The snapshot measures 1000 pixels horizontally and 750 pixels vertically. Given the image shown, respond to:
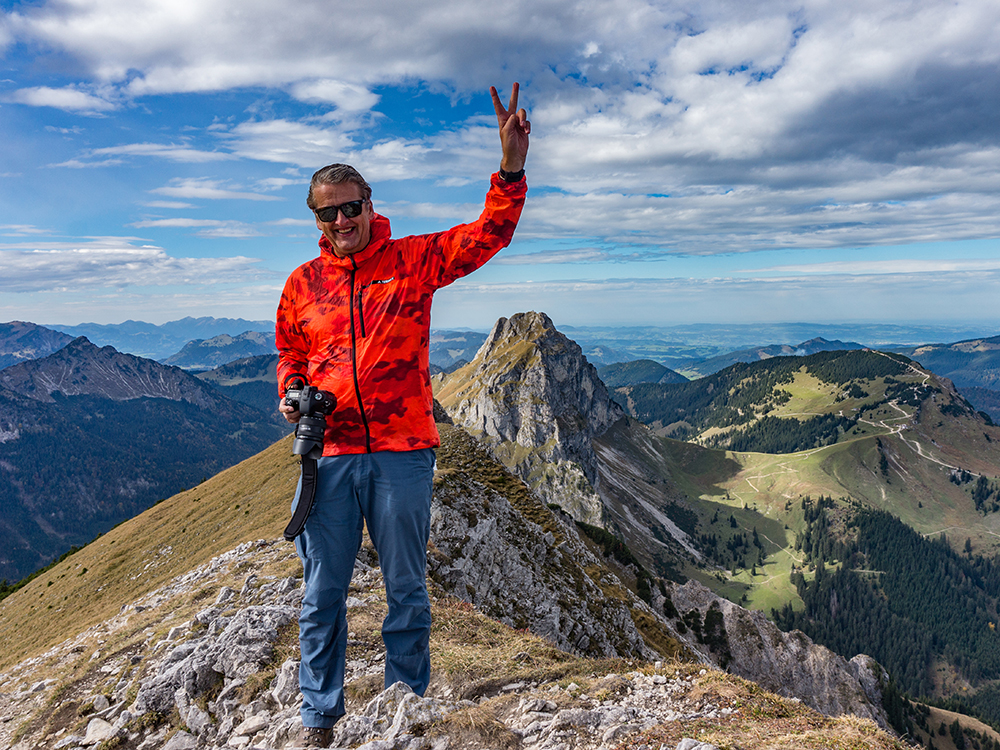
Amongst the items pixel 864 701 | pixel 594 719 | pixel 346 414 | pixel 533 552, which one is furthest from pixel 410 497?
pixel 864 701

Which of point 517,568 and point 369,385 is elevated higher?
point 369,385

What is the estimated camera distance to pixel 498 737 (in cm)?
640

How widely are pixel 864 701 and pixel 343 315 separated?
113516 mm

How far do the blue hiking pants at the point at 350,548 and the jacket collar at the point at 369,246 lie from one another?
2432mm

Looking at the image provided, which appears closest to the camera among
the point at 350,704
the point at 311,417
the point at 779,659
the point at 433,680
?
the point at 311,417

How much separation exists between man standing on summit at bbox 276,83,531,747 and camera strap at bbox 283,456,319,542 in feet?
0.40

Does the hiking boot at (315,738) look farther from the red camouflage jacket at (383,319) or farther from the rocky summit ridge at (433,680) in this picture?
the red camouflage jacket at (383,319)

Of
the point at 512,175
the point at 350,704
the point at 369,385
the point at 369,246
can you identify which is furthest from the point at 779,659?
the point at 369,246

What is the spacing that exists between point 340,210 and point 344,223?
0.16 meters

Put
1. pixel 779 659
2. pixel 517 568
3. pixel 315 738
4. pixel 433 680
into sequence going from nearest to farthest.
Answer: pixel 315 738, pixel 433 680, pixel 517 568, pixel 779 659

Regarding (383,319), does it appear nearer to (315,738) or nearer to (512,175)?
(512,175)

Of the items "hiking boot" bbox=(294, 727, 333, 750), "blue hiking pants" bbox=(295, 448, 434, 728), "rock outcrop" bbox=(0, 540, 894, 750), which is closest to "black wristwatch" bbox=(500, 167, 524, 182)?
"blue hiking pants" bbox=(295, 448, 434, 728)

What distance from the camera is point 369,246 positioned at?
6.58m

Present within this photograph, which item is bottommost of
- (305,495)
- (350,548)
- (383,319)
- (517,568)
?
(517,568)
